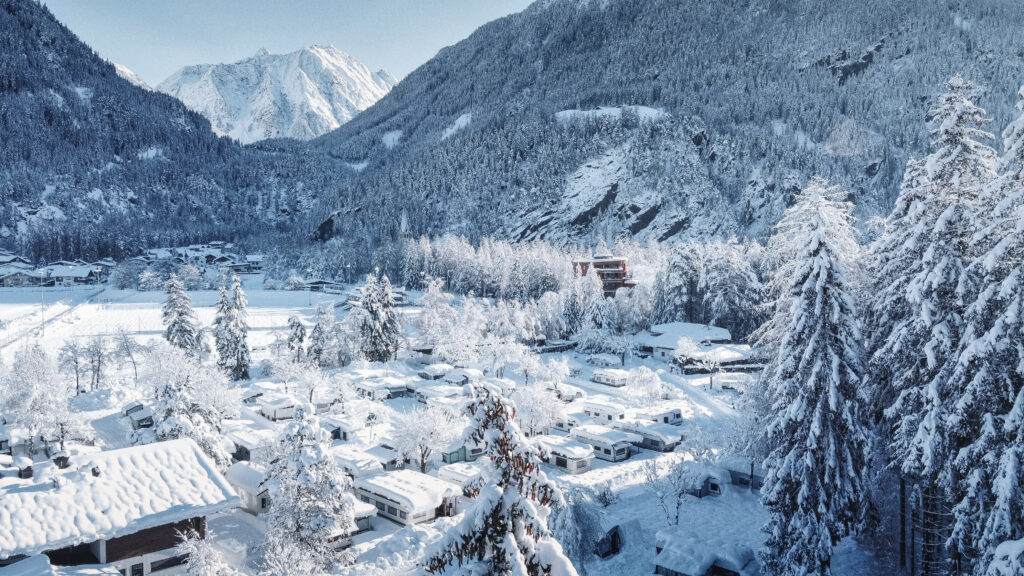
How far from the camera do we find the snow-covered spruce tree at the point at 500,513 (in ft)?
23.9

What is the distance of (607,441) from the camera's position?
39125 mm

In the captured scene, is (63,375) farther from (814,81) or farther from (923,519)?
(814,81)

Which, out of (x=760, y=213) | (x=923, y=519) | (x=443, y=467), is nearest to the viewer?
(x=923, y=519)

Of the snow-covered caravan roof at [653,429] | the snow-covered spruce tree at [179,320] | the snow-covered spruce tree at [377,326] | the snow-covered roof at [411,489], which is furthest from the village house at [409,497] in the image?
the snow-covered spruce tree at [179,320]

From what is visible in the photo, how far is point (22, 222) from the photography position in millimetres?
169750

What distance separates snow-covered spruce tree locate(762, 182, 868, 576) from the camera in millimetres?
18359

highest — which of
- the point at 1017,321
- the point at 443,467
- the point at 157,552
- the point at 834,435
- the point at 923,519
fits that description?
the point at 1017,321

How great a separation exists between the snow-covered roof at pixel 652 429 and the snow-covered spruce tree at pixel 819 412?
21347 mm

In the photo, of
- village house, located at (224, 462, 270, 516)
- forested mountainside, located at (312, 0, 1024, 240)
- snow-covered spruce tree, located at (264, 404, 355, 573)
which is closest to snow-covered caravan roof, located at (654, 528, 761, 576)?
snow-covered spruce tree, located at (264, 404, 355, 573)

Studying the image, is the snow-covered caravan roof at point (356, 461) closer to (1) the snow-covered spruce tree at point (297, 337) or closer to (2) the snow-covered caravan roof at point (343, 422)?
(2) the snow-covered caravan roof at point (343, 422)

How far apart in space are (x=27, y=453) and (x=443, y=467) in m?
26.1

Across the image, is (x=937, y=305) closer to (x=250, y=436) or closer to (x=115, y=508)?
(x=115, y=508)

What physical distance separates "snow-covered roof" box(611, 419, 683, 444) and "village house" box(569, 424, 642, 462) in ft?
2.83

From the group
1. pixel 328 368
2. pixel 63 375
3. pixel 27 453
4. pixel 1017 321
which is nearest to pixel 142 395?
pixel 63 375
